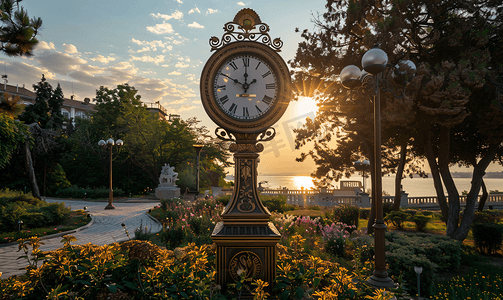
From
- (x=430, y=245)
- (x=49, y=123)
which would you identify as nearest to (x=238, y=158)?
(x=430, y=245)

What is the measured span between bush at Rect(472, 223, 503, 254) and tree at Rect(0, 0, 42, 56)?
67.0 ft

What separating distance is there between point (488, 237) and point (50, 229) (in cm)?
1759

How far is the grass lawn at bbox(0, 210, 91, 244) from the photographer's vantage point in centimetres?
983

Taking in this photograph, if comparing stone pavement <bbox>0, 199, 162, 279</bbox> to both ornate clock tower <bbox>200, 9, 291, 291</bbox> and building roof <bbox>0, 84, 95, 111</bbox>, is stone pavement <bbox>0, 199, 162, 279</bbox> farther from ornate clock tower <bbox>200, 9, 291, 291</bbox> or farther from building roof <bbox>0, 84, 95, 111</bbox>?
building roof <bbox>0, 84, 95, 111</bbox>

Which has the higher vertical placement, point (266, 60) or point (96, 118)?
point (96, 118)

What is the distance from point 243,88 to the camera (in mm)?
3805

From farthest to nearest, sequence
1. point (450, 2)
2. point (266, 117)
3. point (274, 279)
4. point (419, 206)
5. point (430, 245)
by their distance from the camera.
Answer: point (419, 206), point (450, 2), point (430, 245), point (266, 117), point (274, 279)

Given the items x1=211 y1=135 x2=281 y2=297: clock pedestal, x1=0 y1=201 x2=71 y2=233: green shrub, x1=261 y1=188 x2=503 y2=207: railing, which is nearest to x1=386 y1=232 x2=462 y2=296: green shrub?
x1=211 y1=135 x2=281 y2=297: clock pedestal

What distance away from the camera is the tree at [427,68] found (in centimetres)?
859

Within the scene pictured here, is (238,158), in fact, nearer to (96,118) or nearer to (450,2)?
(450,2)

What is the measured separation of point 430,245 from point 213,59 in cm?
814

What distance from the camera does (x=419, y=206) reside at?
74.0 feet

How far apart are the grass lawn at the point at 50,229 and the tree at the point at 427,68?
1248 centimetres

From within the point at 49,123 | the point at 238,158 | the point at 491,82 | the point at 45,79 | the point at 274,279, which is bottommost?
the point at 274,279
